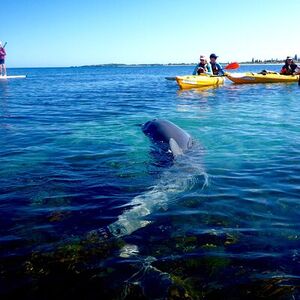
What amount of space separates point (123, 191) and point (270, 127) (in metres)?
7.99

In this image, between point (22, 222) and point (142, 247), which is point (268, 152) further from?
point (22, 222)

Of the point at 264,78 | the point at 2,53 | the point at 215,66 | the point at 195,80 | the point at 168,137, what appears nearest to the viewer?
the point at 168,137

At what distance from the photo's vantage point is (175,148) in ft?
29.4

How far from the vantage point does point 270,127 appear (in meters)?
12.9

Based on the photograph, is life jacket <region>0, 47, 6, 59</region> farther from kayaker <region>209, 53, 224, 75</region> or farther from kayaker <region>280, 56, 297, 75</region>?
kayaker <region>280, 56, 297, 75</region>

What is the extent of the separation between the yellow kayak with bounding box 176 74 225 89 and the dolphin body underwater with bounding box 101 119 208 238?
17361 mm

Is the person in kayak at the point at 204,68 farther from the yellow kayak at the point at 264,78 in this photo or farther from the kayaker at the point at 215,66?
the yellow kayak at the point at 264,78

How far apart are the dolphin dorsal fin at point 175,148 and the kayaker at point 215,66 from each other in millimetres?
22393

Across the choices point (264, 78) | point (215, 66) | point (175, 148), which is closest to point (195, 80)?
point (215, 66)

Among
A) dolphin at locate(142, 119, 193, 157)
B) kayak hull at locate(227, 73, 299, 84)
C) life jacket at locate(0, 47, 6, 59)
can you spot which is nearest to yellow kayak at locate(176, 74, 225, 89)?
kayak hull at locate(227, 73, 299, 84)

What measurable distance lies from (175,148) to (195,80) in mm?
20159

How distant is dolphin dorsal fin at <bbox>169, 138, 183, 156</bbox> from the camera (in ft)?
28.9

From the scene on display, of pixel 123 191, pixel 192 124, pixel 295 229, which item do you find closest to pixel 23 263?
pixel 123 191

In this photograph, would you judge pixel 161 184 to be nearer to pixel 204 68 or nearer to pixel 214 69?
pixel 204 68
